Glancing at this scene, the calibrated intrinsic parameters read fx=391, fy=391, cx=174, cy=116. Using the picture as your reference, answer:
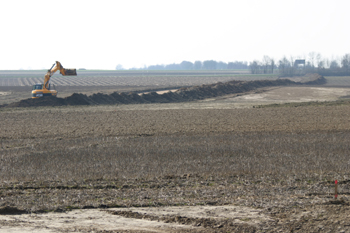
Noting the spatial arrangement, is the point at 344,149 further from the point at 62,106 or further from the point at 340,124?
the point at 62,106

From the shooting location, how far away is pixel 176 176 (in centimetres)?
1418

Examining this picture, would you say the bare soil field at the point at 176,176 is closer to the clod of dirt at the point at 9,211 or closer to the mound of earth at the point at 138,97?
the clod of dirt at the point at 9,211

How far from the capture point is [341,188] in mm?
11969

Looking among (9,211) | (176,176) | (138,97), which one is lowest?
(176,176)

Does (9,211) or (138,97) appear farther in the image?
(138,97)

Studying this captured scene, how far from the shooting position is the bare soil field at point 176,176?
9164mm

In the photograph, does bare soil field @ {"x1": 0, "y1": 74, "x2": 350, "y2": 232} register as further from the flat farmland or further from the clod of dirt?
the flat farmland

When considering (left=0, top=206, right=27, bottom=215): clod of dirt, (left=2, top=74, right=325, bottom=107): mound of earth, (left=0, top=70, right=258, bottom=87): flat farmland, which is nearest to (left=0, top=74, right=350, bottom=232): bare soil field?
(left=0, top=206, right=27, bottom=215): clod of dirt

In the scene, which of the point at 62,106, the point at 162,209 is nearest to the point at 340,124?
the point at 162,209

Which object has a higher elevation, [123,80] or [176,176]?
[123,80]

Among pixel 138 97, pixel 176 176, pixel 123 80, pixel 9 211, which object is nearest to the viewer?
pixel 9 211

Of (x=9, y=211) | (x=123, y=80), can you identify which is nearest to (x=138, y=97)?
(x=9, y=211)

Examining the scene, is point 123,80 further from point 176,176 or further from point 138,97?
point 176,176

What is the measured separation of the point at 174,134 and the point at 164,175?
10.0 m
